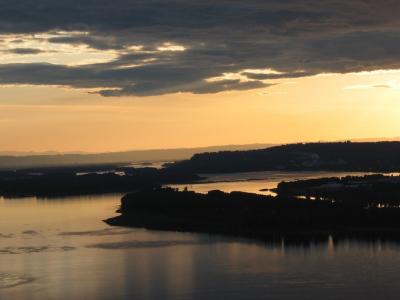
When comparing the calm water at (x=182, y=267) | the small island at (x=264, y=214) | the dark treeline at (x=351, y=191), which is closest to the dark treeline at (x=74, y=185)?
the dark treeline at (x=351, y=191)

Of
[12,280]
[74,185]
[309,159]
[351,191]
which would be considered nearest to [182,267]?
[12,280]

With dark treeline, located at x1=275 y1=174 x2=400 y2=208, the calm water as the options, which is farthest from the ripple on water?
dark treeline, located at x1=275 y1=174 x2=400 y2=208

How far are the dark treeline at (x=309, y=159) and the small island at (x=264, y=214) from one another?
131 feet

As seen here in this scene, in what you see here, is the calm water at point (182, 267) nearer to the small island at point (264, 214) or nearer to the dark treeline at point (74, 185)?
the small island at point (264, 214)

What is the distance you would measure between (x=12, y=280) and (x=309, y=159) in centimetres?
7030

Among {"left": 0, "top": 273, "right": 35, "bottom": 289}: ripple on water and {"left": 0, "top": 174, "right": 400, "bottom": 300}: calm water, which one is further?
{"left": 0, "top": 273, "right": 35, "bottom": 289}: ripple on water

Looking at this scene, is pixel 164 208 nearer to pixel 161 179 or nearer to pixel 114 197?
pixel 114 197

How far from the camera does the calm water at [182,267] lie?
2159 centimetres

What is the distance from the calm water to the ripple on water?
0.02 meters

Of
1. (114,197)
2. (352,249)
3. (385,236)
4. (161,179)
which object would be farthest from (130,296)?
(161,179)

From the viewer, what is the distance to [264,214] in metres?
35.4

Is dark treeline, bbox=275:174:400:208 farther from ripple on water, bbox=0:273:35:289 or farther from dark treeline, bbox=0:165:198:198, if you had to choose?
ripple on water, bbox=0:273:35:289

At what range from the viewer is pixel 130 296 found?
2136cm

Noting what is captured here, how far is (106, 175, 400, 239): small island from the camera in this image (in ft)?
109
